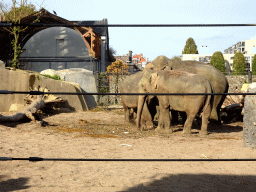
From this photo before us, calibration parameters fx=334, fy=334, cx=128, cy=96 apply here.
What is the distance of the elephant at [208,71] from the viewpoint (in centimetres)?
915

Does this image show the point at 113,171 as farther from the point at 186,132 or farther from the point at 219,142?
the point at 186,132

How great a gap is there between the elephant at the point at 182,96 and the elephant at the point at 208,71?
99 cm

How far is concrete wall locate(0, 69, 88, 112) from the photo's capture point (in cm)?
1064

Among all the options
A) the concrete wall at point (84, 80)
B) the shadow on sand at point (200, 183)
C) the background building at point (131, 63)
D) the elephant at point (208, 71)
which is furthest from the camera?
the background building at point (131, 63)

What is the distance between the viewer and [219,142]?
21.5ft

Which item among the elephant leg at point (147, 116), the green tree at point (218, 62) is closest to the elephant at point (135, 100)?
the elephant leg at point (147, 116)

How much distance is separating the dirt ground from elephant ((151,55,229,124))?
159cm

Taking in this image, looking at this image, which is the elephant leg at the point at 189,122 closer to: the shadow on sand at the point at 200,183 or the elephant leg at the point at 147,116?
the elephant leg at the point at 147,116

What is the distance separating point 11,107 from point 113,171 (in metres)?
6.95

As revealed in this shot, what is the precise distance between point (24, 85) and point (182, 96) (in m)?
6.20

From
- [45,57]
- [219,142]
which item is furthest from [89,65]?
[219,142]

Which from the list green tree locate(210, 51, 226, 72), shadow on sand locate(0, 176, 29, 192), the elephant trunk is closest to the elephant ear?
the elephant trunk

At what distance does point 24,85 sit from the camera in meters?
11.6

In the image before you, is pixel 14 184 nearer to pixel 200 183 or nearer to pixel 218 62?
pixel 200 183
